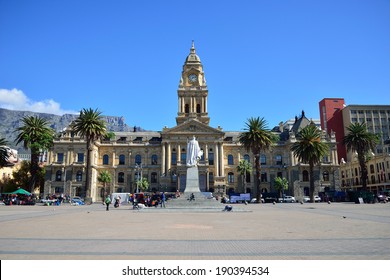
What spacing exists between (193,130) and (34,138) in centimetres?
3500

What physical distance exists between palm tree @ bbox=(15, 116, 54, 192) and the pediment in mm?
27396

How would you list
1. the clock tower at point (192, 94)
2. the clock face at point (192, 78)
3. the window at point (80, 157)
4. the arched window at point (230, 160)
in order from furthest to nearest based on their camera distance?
the clock face at point (192, 78), the clock tower at point (192, 94), the arched window at point (230, 160), the window at point (80, 157)

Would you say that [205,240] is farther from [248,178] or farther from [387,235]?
[248,178]

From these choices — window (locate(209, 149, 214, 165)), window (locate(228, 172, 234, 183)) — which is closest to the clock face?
window (locate(209, 149, 214, 165))

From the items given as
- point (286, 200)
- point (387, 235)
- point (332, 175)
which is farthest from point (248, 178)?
point (387, 235)

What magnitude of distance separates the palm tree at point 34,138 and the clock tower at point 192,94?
34.2 meters

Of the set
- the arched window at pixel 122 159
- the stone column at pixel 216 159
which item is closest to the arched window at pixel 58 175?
the arched window at pixel 122 159

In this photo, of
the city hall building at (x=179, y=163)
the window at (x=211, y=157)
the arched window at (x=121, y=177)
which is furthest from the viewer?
the arched window at (x=121, y=177)

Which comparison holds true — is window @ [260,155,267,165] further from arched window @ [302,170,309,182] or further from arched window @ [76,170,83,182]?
arched window @ [76,170,83,182]

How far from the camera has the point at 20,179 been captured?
79188mm

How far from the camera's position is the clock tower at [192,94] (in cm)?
8350

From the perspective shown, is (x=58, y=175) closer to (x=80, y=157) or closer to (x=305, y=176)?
(x=80, y=157)

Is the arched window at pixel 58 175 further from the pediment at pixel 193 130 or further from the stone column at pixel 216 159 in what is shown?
the stone column at pixel 216 159

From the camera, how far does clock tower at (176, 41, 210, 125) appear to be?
3287 inches
